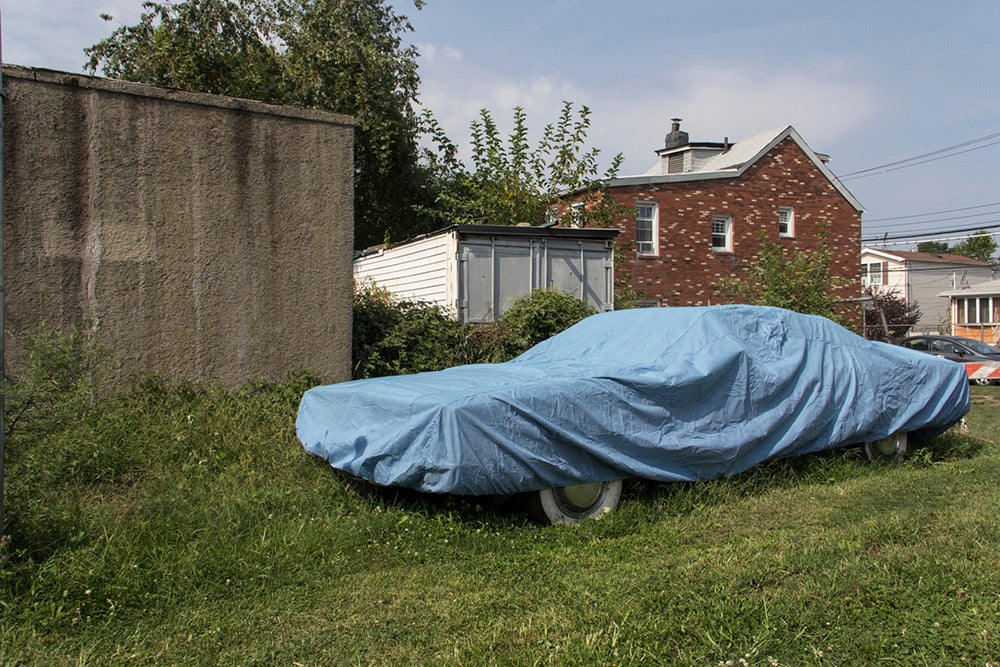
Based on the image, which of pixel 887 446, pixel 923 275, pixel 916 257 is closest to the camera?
pixel 887 446

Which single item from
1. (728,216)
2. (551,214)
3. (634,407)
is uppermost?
(728,216)

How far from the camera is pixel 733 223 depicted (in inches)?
929

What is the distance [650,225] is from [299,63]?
10.1 metres

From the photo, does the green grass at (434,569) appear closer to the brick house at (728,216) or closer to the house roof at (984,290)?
the brick house at (728,216)

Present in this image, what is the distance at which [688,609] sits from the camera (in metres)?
3.82

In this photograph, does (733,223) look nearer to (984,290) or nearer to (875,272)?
(984,290)

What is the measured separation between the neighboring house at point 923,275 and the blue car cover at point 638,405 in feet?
141

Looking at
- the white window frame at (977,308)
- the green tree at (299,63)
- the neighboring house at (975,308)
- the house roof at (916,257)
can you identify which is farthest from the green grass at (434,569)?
the house roof at (916,257)

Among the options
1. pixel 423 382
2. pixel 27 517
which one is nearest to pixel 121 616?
pixel 27 517

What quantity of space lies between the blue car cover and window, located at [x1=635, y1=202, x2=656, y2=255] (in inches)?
583

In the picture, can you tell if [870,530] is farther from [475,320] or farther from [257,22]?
[257,22]

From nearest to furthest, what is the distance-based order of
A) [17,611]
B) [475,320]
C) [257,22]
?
[17,611], [475,320], [257,22]

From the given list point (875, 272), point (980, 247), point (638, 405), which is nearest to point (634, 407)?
point (638, 405)

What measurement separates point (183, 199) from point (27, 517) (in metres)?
3.76
